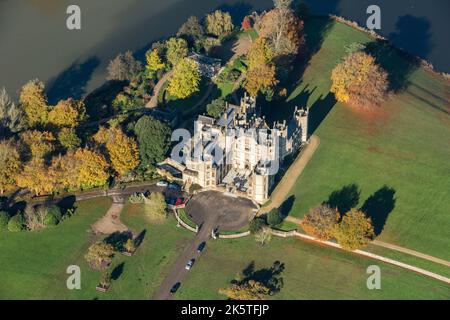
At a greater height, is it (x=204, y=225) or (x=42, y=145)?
(x=42, y=145)

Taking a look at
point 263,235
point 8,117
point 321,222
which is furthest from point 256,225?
point 8,117

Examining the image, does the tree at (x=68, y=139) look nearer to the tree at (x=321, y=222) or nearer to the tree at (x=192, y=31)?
the tree at (x=192, y=31)

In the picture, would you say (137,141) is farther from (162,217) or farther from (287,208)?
(287,208)

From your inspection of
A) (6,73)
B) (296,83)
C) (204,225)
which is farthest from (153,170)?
(6,73)

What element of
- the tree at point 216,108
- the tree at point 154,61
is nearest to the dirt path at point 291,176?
the tree at point 216,108
